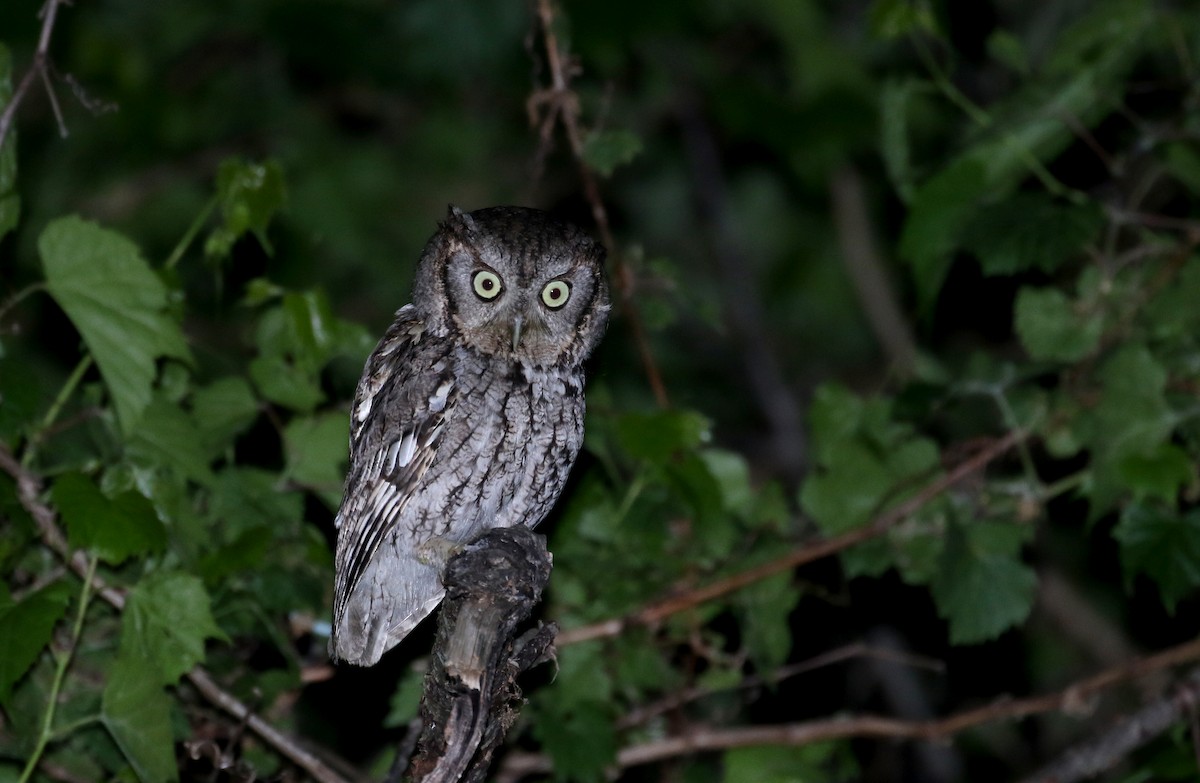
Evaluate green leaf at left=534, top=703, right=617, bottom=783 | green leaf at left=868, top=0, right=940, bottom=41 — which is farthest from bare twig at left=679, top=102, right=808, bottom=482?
green leaf at left=534, top=703, right=617, bottom=783

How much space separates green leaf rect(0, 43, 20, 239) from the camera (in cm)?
274

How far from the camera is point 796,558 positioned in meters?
3.46

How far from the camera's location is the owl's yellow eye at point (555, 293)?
266 cm

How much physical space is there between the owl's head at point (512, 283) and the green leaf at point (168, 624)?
76 centimetres

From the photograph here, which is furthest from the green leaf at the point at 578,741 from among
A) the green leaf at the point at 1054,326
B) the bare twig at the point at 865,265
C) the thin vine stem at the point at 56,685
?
the bare twig at the point at 865,265

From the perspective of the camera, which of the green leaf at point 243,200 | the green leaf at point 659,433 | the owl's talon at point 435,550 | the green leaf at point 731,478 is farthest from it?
the green leaf at point 731,478

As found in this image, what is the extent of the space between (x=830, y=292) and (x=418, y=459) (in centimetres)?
452

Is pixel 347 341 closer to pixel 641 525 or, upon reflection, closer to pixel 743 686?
pixel 641 525

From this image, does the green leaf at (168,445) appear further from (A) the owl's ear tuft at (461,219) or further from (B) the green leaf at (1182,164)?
(B) the green leaf at (1182,164)

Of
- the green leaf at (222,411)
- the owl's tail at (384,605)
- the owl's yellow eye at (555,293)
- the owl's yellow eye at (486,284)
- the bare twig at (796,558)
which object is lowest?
the bare twig at (796,558)

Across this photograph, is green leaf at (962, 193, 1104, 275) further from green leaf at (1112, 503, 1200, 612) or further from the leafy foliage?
green leaf at (1112, 503, 1200, 612)

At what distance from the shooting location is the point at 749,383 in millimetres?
6367

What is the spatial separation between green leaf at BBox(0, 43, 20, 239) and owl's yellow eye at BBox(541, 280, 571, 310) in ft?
3.84

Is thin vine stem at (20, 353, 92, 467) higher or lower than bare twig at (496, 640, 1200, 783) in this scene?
higher
